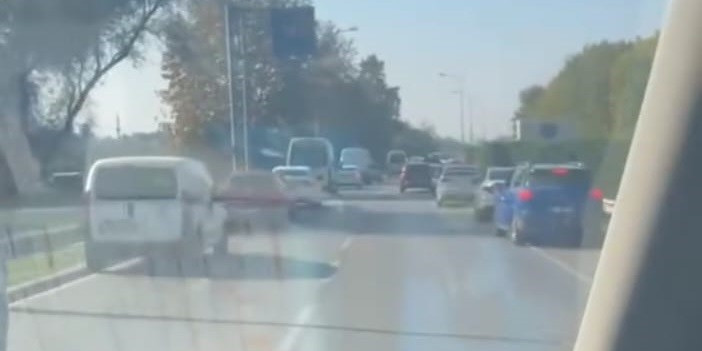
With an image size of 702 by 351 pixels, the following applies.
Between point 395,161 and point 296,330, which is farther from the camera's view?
point 296,330

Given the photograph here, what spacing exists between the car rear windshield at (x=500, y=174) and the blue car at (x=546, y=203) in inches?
1.5

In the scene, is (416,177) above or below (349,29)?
below

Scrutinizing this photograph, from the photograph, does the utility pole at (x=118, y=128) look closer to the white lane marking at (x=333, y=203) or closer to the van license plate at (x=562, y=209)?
the white lane marking at (x=333, y=203)

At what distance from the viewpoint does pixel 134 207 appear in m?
10.0

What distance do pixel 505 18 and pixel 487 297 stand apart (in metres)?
3.97

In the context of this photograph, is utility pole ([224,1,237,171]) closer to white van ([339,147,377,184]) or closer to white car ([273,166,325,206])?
white car ([273,166,325,206])

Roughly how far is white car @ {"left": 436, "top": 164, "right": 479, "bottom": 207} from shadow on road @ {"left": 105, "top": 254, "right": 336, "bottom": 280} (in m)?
2.49

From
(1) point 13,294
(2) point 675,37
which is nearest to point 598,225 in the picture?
(2) point 675,37

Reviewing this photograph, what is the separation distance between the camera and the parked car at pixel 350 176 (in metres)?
8.32

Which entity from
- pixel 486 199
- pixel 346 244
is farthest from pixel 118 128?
pixel 346 244

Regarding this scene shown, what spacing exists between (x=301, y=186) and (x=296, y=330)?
180 cm

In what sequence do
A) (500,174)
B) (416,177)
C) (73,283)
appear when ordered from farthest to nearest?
(73,283), (416,177), (500,174)

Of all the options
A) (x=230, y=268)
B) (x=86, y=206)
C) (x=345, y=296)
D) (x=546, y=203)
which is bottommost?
(x=345, y=296)

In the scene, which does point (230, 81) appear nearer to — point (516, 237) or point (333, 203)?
point (333, 203)
